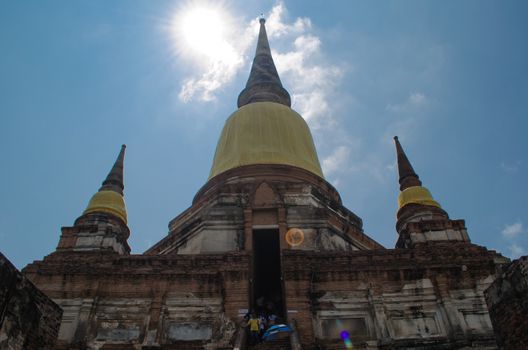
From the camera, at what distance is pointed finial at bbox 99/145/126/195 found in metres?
18.8

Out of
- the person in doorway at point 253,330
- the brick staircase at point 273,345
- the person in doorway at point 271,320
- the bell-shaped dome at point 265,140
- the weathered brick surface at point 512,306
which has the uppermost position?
the bell-shaped dome at point 265,140

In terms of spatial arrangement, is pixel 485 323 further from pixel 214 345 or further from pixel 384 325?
pixel 214 345

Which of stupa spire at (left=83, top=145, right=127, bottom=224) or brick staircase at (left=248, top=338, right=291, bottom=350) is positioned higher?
stupa spire at (left=83, top=145, right=127, bottom=224)

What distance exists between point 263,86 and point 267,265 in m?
12.4

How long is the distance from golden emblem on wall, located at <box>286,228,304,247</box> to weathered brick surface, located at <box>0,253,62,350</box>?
858cm

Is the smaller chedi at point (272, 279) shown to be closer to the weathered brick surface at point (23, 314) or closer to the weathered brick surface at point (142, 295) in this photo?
the weathered brick surface at point (142, 295)

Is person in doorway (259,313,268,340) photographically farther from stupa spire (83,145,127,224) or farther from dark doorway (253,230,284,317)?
stupa spire (83,145,127,224)

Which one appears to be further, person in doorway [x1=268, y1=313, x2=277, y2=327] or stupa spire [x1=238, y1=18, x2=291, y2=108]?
stupa spire [x1=238, y1=18, x2=291, y2=108]

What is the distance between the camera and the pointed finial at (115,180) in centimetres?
1882

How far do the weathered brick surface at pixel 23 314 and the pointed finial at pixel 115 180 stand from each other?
10.2 metres

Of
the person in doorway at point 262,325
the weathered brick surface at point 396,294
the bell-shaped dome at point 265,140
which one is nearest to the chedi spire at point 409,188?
the weathered brick surface at point 396,294

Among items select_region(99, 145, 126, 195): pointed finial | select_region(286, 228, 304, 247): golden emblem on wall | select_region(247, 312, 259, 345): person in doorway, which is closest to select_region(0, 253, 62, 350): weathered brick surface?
select_region(247, 312, 259, 345): person in doorway

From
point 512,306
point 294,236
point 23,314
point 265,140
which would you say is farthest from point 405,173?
point 23,314

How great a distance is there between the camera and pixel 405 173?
1912 centimetres
